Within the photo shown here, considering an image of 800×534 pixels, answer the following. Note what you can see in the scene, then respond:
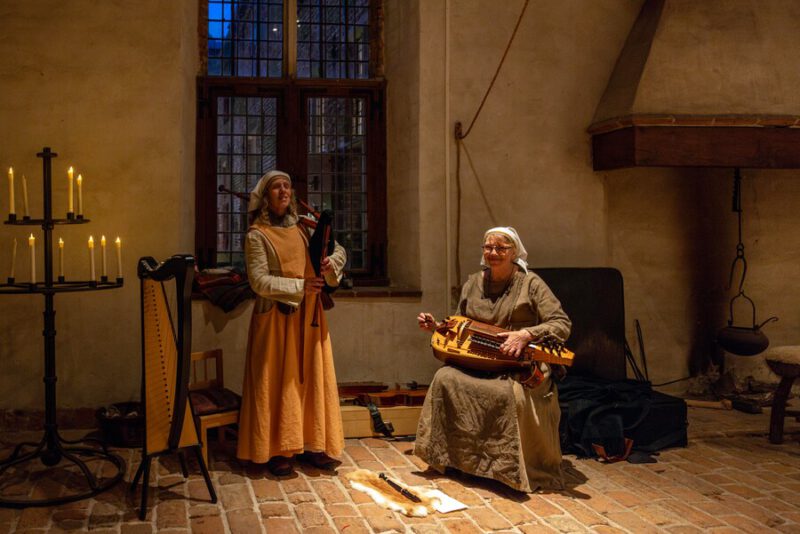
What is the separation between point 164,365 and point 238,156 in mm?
2611

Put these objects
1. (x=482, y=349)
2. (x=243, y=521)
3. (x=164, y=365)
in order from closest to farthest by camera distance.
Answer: (x=243, y=521), (x=164, y=365), (x=482, y=349)

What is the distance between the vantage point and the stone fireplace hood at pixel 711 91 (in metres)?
5.31

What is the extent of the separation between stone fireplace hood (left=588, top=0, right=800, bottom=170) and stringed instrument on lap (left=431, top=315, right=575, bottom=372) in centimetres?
191

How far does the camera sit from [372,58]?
612cm

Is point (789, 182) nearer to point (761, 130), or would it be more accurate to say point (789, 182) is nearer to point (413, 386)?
point (761, 130)

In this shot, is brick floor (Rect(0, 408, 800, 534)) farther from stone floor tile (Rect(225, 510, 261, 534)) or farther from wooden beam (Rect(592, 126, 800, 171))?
wooden beam (Rect(592, 126, 800, 171))

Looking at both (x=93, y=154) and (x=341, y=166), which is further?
(x=341, y=166)

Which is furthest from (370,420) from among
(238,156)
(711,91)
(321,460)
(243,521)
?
(711,91)

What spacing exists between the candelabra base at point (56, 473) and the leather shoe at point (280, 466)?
799 millimetres

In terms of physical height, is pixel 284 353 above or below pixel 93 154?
below

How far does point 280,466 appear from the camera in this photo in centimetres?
421

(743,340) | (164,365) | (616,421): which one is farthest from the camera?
(743,340)

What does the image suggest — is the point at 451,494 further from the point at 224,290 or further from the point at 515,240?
the point at 224,290

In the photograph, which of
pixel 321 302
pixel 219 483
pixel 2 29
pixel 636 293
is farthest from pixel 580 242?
pixel 2 29
